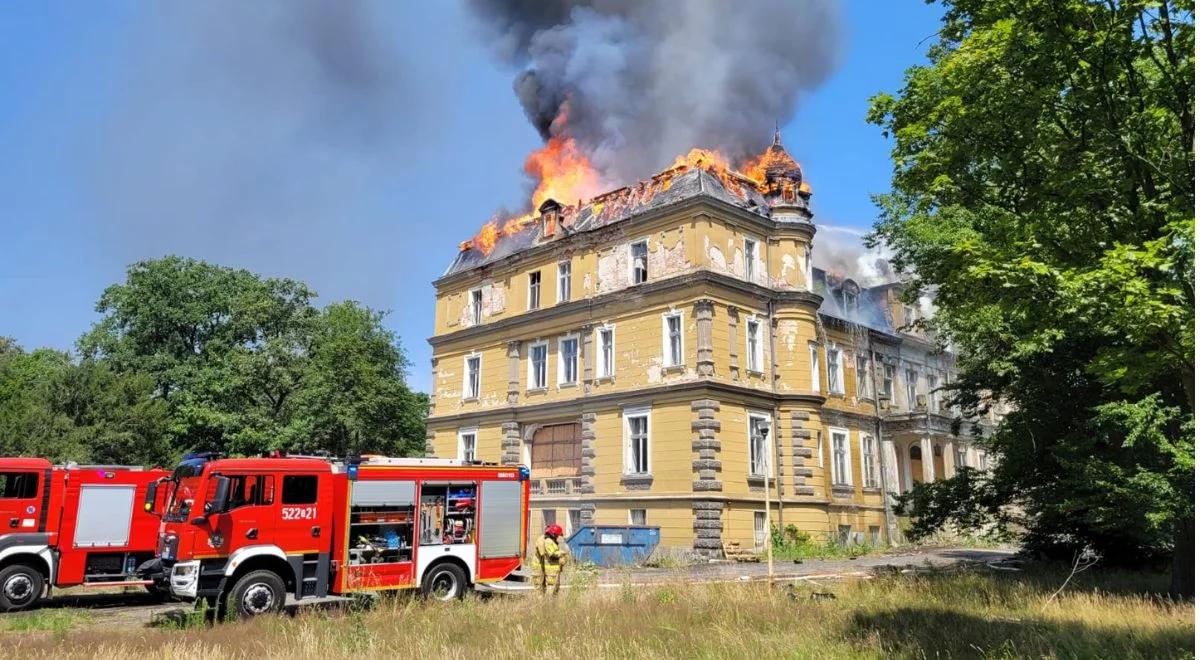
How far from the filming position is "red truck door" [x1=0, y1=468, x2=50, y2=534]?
54.2ft

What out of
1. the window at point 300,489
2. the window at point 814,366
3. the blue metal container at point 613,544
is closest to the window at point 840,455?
the window at point 814,366

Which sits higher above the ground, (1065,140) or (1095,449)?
(1065,140)

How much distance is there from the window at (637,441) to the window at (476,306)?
10053mm

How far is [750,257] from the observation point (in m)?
31.9

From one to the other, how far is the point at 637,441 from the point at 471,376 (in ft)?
32.8

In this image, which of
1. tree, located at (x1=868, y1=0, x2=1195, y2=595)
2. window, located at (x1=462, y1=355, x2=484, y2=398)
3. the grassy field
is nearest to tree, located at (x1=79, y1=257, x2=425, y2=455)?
window, located at (x1=462, y1=355, x2=484, y2=398)

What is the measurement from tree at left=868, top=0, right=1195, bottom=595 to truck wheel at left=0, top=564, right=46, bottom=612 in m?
17.4

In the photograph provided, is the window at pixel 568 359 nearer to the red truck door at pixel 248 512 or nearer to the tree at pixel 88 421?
the tree at pixel 88 421

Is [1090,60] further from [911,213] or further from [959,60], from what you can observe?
[911,213]

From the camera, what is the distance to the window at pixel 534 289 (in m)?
35.3

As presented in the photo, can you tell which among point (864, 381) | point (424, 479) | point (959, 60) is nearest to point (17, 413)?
point (424, 479)

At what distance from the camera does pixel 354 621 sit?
11453mm

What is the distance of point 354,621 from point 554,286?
78.0 feet

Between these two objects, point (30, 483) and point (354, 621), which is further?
point (30, 483)
